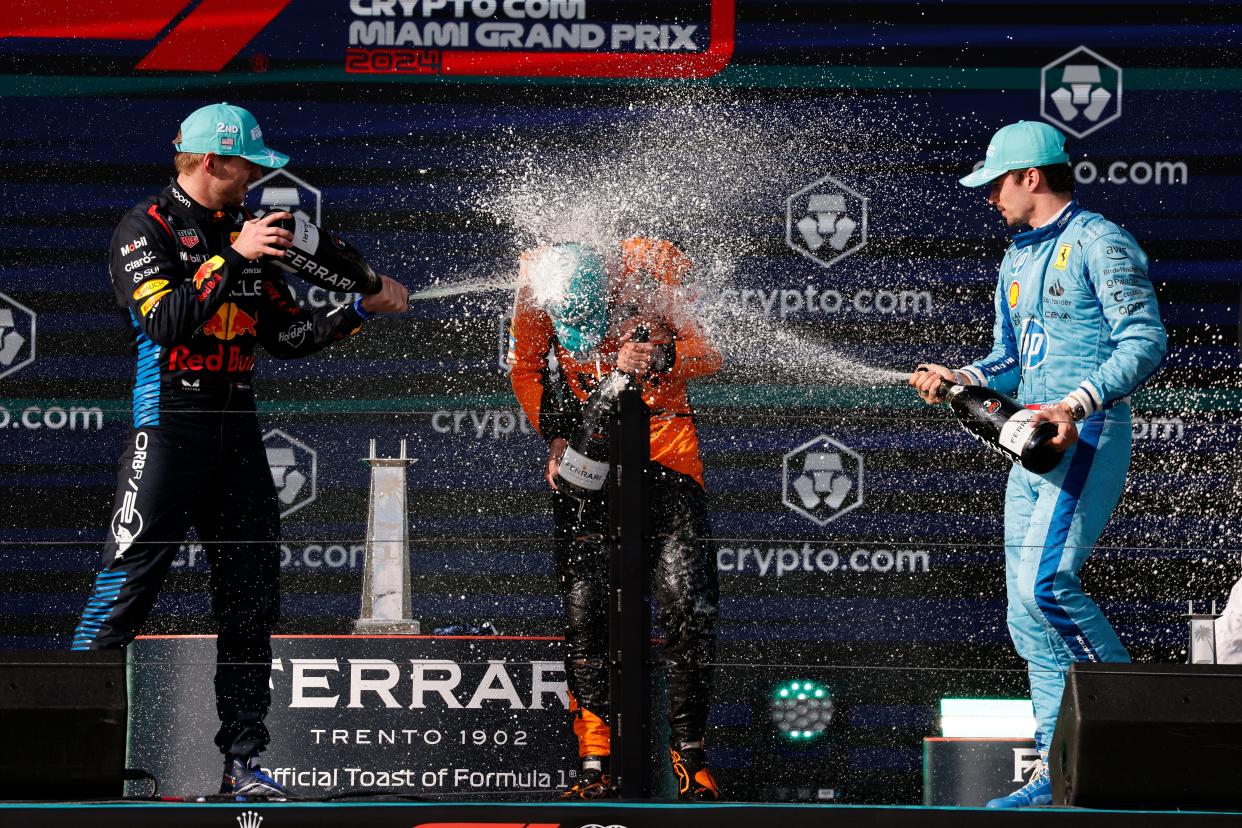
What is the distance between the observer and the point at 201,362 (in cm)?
394

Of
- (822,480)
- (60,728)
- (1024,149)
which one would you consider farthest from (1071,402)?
(60,728)

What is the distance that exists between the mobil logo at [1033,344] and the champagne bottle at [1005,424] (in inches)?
5.5

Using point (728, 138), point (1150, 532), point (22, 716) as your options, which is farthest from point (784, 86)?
point (22, 716)

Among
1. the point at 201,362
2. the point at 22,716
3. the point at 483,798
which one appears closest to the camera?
the point at 22,716

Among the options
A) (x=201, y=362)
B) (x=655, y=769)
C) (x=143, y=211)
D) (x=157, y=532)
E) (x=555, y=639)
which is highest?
(x=143, y=211)

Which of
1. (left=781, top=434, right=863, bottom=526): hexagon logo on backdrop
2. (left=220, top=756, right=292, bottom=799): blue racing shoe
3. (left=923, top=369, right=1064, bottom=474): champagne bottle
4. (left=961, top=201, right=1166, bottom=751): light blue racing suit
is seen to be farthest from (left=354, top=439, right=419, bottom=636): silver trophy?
(left=961, top=201, right=1166, bottom=751): light blue racing suit

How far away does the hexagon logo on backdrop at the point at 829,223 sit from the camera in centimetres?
494

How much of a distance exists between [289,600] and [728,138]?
1807 mm

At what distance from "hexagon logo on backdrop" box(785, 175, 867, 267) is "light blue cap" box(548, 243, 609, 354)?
0.63m

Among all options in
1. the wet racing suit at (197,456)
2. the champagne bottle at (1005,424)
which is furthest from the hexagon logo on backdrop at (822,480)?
the wet racing suit at (197,456)

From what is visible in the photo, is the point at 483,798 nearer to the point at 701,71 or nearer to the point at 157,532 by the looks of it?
the point at 157,532

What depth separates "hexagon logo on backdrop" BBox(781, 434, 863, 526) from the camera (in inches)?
192

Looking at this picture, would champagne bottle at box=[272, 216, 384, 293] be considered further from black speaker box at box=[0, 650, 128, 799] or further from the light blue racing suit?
the light blue racing suit

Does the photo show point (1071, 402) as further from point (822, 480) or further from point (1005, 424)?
point (822, 480)
